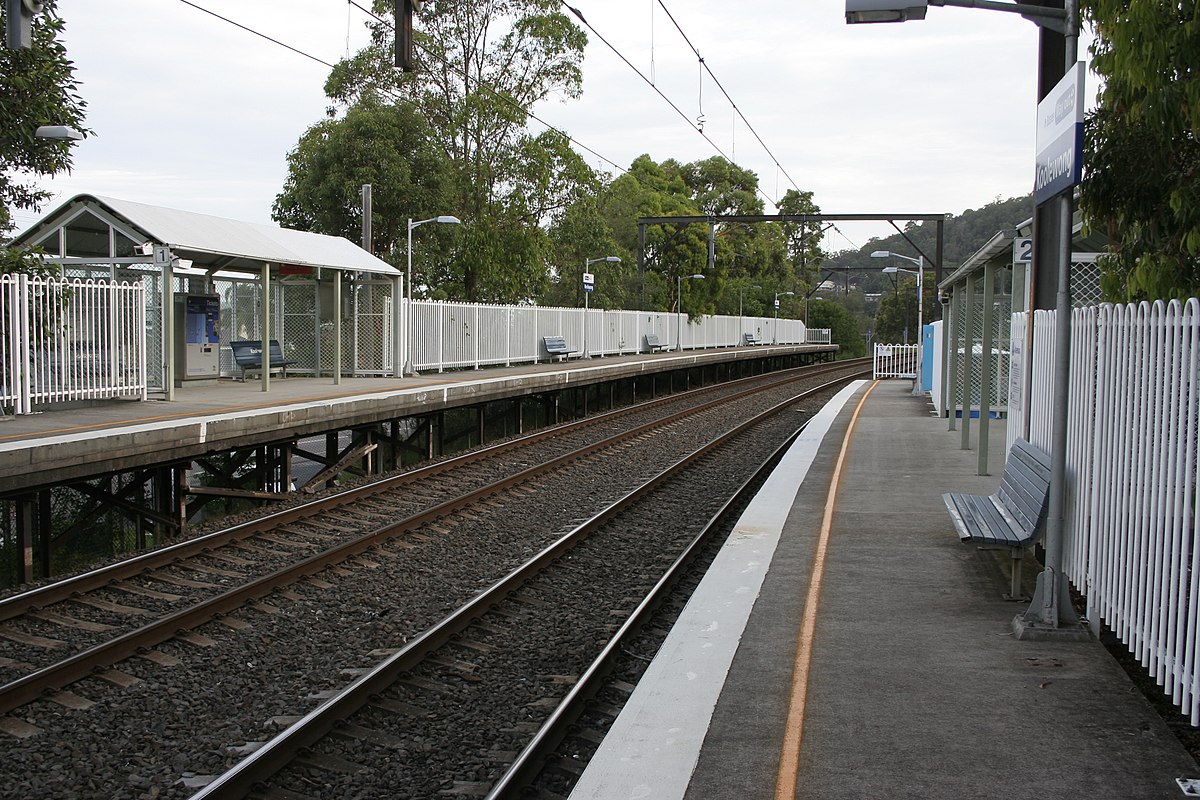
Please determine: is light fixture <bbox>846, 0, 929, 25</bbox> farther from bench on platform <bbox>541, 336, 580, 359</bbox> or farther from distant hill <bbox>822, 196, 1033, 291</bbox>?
distant hill <bbox>822, 196, 1033, 291</bbox>

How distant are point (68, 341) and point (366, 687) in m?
9.23

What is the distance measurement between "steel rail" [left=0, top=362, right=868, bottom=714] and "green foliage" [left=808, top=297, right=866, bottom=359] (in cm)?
7964

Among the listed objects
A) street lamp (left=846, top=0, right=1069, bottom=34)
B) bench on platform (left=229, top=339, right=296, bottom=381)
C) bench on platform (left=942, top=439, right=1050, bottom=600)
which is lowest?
bench on platform (left=942, top=439, right=1050, bottom=600)

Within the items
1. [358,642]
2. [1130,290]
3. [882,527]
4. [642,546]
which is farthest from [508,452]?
[1130,290]

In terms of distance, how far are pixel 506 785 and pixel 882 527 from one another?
18.0ft

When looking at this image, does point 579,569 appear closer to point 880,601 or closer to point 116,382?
point 880,601

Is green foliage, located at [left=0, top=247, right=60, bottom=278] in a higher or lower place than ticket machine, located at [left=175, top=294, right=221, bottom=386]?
higher

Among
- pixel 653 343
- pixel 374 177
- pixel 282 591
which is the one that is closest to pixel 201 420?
pixel 282 591

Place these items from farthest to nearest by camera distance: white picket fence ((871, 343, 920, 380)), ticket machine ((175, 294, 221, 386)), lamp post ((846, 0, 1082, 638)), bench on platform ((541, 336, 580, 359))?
white picket fence ((871, 343, 920, 380)), bench on platform ((541, 336, 580, 359)), ticket machine ((175, 294, 221, 386)), lamp post ((846, 0, 1082, 638))

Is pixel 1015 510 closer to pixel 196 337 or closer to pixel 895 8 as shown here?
pixel 895 8

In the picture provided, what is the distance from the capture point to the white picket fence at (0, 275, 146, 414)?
473 inches

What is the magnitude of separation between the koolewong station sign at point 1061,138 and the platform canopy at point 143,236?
1156 centimetres

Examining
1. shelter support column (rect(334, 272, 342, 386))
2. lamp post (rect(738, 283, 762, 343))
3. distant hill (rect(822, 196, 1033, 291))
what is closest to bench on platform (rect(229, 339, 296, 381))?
shelter support column (rect(334, 272, 342, 386))

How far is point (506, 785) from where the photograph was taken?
4.43 m
